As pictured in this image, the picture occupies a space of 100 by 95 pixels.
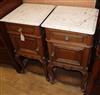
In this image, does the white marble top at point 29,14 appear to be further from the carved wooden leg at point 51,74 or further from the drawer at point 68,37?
the carved wooden leg at point 51,74

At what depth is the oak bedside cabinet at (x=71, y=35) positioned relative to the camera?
1138 millimetres

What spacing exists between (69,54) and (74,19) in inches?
12.5

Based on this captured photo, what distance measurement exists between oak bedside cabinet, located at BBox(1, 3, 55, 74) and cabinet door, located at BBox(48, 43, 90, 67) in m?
0.13

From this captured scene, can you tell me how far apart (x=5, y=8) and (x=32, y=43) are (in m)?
0.45

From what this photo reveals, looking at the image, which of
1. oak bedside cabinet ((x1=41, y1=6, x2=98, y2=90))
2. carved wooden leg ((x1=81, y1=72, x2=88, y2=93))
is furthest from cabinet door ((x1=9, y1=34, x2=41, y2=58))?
carved wooden leg ((x1=81, y1=72, x2=88, y2=93))

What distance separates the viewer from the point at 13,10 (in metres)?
1.51

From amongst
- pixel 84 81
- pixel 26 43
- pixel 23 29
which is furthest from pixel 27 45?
pixel 84 81

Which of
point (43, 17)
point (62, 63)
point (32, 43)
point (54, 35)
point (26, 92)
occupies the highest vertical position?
point (43, 17)

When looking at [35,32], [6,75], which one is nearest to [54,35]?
[35,32]

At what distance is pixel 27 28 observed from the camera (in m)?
1.29

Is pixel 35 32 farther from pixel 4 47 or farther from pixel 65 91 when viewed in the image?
pixel 65 91

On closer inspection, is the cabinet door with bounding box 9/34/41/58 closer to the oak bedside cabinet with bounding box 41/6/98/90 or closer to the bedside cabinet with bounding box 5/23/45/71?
the bedside cabinet with bounding box 5/23/45/71

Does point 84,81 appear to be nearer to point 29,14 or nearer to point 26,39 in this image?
point 26,39

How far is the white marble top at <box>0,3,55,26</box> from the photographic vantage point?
1.29 metres
